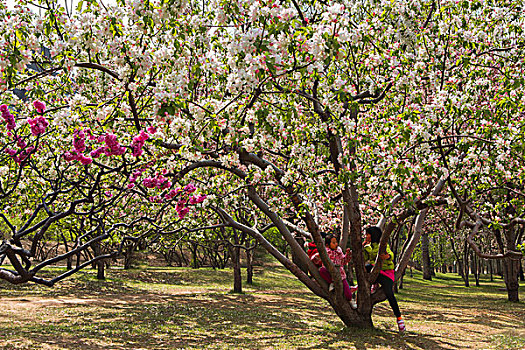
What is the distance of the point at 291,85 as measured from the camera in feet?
24.3

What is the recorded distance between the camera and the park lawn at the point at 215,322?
8352mm

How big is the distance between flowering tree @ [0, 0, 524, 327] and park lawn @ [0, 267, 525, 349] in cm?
149

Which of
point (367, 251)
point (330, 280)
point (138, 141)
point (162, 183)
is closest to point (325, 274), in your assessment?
point (330, 280)

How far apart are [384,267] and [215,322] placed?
4904mm

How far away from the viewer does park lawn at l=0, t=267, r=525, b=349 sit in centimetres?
835

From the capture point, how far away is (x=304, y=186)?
26.5 feet

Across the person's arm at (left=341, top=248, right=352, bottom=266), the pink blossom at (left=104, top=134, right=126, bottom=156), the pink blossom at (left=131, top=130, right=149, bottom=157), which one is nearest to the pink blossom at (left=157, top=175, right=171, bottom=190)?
the pink blossom at (left=131, top=130, right=149, bottom=157)

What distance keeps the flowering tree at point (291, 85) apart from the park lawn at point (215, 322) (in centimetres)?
149

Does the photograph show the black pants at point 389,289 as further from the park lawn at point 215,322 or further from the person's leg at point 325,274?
the person's leg at point 325,274

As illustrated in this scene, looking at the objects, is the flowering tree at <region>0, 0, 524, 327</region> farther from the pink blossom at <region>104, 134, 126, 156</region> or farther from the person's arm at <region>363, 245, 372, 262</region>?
the person's arm at <region>363, 245, 372, 262</region>

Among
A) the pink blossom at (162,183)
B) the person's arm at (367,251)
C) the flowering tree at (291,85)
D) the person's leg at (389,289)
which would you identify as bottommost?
the person's leg at (389,289)

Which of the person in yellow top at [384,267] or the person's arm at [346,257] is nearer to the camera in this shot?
the person in yellow top at [384,267]

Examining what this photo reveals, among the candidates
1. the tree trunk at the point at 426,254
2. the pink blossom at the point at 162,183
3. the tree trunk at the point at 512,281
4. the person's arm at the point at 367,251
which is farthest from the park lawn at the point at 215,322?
the tree trunk at the point at 426,254

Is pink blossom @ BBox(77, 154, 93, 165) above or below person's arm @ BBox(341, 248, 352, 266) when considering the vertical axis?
above
